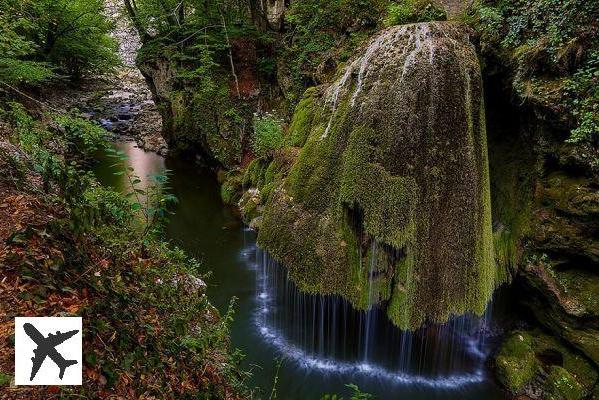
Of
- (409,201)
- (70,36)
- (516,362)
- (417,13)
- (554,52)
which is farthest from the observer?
(70,36)

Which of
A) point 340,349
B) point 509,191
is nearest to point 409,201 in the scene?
point 509,191

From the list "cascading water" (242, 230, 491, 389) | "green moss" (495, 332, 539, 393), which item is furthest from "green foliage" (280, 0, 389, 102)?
"green moss" (495, 332, 539, 393)

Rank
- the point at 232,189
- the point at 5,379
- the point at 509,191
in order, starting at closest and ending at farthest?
the point at 5,379
the point at 509,191
the point at 232,189

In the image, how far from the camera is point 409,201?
18.5 ft

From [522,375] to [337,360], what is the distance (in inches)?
116

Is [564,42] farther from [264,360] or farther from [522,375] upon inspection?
[264,360]

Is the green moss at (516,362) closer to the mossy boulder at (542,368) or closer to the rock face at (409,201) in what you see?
the mossy boulder at (542,368)

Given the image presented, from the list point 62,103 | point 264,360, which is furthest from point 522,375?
point 62,103

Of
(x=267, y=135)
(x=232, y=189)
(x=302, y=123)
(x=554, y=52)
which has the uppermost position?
(x=554, y=52)

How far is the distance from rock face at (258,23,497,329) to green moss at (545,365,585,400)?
146 cm

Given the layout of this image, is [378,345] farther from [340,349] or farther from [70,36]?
[70,36]

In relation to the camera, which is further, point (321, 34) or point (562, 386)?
point (321, 34)

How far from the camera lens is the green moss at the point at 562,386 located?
556 cm

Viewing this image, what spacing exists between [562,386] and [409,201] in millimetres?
3545
